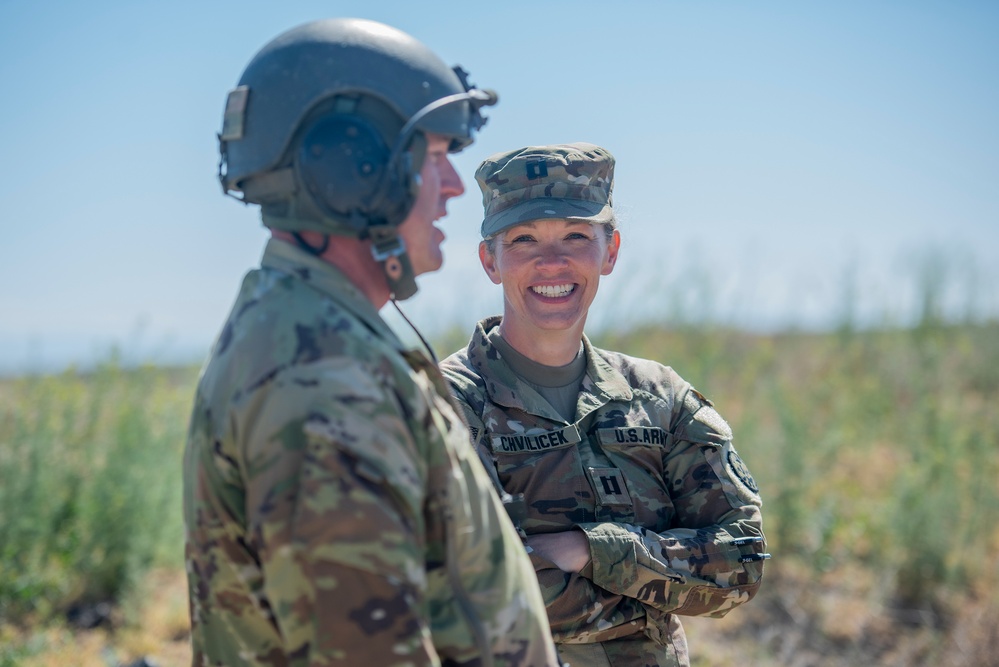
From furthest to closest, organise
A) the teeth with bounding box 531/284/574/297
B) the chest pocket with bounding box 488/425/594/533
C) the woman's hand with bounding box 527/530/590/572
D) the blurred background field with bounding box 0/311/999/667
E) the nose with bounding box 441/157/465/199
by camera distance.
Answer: the blurred background field with bounding box 0/311/999/667 → the teeth with bounding box 531/284/574/297 → the chest pocket with bounding box 488/425/594/533 → the woman's hand with bounding box 527/530/590/572 → the nose with bounding box 441/157/465/199

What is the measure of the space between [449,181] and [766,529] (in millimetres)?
7106

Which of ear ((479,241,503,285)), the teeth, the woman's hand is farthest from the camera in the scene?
ear ((479,241,503,285))

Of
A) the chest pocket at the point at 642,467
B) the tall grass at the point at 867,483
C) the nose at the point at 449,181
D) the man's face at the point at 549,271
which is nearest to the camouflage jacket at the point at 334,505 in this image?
the nose at the point at 449,181

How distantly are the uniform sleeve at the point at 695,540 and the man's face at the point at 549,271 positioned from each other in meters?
0.55

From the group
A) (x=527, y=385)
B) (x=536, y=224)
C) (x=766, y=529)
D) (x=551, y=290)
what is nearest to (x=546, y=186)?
(x=536, y=224)

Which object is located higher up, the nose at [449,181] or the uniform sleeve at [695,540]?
the nose at [449,181]

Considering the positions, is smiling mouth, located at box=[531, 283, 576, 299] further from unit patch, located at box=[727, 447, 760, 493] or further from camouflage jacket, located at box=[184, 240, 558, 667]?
camouflage jacket, located at box=[184, 240, 558, 667]

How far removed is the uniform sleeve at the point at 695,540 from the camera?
277 cm

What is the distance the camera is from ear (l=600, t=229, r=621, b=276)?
131 inches

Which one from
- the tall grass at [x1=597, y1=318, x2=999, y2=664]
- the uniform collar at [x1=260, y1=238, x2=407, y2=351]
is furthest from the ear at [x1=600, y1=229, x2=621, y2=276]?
the tall grass at [x1=597, y1=318, x2=999, y2=664]

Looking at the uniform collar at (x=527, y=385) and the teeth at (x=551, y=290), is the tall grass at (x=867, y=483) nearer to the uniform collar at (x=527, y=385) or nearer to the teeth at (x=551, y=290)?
the uniform collar at (x=527, y=385)

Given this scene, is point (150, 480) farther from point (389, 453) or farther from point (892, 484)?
point (892, 484)

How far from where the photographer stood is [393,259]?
1.88 metres

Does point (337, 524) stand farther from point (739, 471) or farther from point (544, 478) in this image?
point (739, 471)
